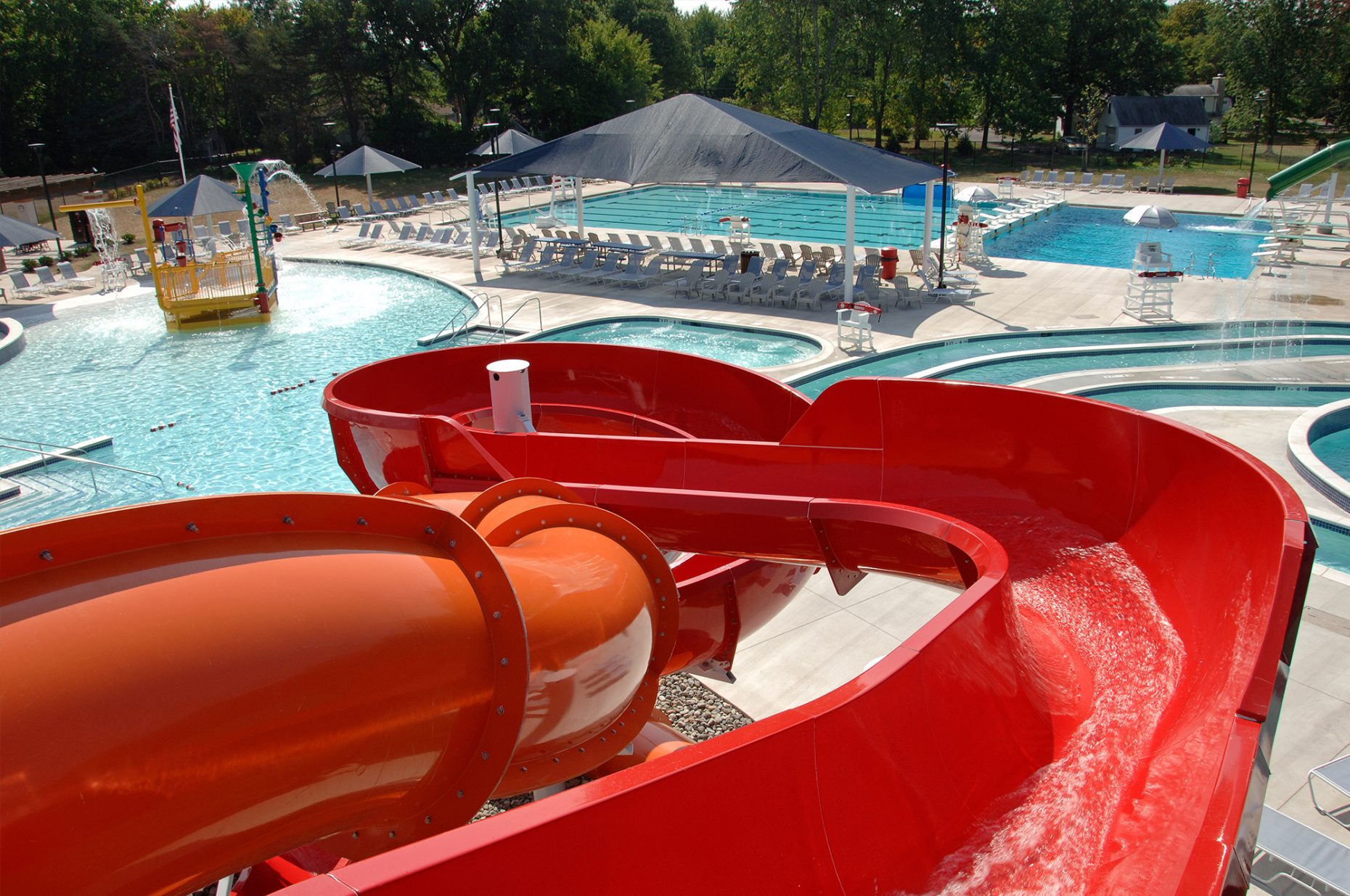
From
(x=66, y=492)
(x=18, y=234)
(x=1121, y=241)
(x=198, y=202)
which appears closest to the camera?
(x=66, y=492)

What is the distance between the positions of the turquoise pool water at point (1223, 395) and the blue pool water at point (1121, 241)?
8.90m

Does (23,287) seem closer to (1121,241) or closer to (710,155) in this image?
(710,155)

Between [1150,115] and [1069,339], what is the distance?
35865 millimetres

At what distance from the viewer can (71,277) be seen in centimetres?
2247

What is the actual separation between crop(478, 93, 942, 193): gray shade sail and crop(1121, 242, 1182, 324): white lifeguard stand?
4077mm

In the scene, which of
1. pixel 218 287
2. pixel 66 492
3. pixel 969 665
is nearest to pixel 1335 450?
pixel 969 665

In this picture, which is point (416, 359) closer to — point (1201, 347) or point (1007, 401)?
point (1007, 401)

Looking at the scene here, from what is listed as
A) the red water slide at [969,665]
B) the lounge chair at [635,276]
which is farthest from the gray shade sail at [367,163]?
the red water slide at [969,665]

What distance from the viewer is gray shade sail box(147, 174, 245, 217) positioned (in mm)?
20891

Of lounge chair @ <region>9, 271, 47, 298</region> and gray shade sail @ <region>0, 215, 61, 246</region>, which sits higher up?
gray shade sail @ <region>0, 215, 61, 246</region>

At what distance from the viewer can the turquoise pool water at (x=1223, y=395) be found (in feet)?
40.9

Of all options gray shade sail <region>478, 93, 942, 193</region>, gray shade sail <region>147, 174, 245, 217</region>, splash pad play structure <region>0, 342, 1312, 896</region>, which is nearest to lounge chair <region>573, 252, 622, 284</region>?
gray shade sail <region>478, 93, 942, 193</region>

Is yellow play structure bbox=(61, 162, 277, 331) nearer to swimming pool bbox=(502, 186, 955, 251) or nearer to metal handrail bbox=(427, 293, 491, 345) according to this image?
metal handrail bbox=(427, 293, 491, 345)

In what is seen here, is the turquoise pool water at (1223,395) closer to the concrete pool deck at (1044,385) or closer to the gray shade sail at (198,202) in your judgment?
the concrete pool deck at (1044,385)
